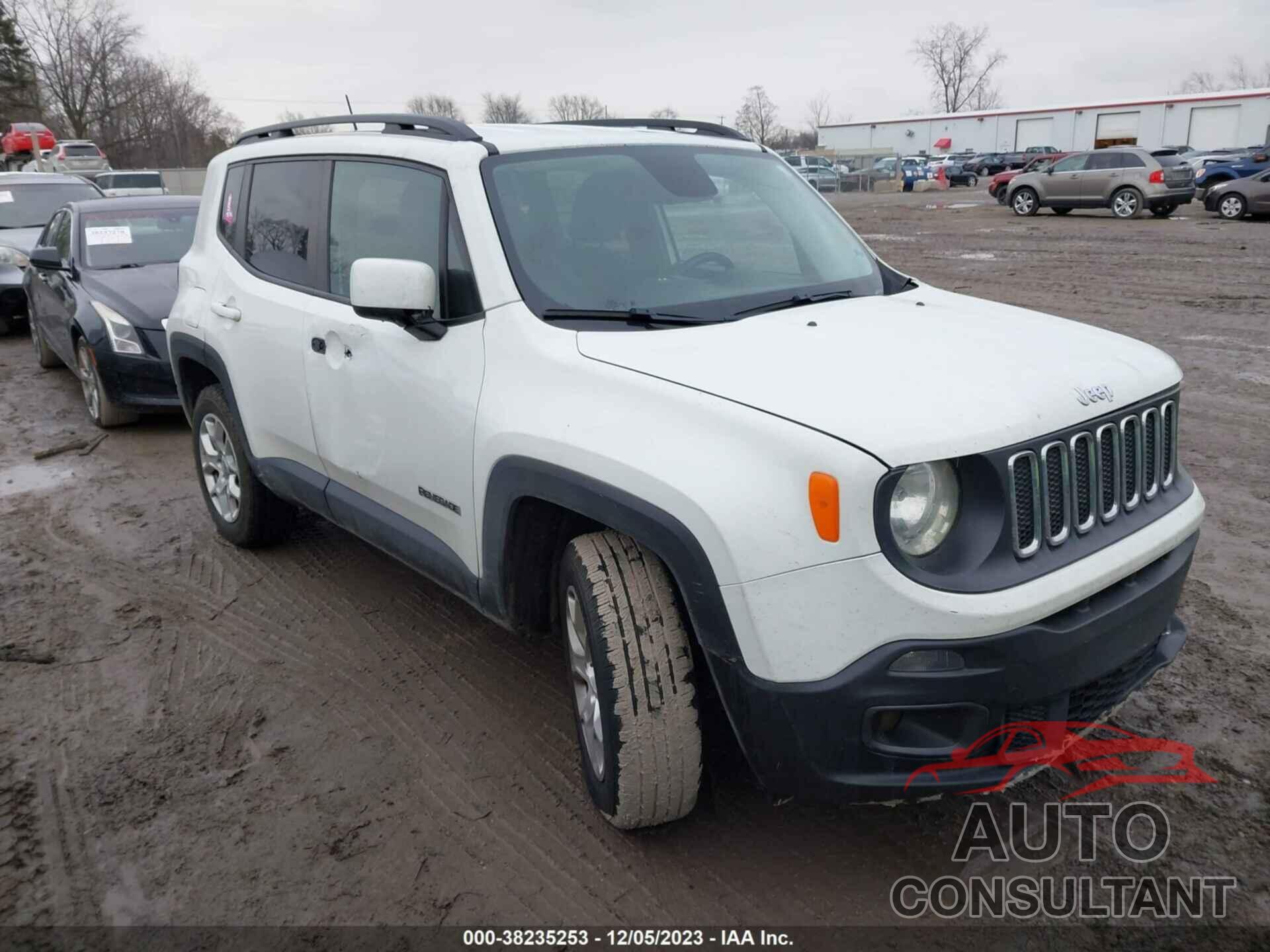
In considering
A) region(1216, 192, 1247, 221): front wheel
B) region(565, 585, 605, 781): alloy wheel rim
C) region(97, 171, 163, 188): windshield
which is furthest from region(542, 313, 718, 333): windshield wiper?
region(97, 171, 163, 188): windshield

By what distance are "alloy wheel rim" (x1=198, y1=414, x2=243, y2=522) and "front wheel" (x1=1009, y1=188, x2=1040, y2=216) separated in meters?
24.2

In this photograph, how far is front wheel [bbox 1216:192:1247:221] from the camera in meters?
Result: 22.0

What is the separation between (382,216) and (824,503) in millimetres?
2189

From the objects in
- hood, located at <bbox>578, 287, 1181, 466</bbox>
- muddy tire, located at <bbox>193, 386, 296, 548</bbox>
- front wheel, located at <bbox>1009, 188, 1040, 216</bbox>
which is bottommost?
front wheel, located at <bbox>1009, 188, 1040, 216</bbox>

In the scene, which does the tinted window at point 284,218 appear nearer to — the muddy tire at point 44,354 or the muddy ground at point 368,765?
the muddy ground at point 368,765

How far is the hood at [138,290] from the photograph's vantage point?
726cm

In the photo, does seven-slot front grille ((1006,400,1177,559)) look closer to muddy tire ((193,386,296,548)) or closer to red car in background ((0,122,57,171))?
muddy tire ((193,386,296,548))

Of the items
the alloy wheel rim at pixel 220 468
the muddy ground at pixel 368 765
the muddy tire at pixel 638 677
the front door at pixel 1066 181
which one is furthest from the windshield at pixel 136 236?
the front door at pixel 1066 181

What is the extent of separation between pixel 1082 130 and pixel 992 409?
71214 millimetres

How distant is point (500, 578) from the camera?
306 centimetres

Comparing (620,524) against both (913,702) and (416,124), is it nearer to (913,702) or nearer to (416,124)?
(913,702)

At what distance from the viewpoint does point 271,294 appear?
4176 mm

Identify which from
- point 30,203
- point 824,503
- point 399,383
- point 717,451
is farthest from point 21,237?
point 824,503

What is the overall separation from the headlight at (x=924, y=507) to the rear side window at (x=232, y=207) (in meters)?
3.51
